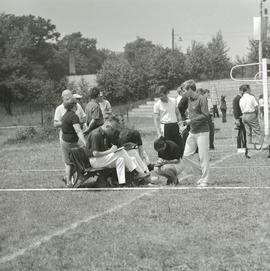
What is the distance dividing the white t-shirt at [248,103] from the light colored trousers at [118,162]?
584 centimetres

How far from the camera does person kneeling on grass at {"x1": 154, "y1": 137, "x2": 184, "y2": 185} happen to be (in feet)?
39.4

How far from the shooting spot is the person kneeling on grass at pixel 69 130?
11805 mm

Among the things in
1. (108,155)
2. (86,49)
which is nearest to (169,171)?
(108,155)

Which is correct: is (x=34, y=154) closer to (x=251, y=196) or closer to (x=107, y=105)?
(x=107, y=105)

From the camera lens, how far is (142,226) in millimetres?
8328

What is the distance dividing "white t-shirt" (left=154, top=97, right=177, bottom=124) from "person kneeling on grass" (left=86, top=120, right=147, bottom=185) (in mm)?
2180

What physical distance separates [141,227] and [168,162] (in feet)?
13.0

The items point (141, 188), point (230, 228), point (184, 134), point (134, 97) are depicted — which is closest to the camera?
point (230, 228)

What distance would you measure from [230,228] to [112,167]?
4071 mm

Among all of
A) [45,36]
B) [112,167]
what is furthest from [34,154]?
[45,36]

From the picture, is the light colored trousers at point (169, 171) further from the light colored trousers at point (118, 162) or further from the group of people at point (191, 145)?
the light colored trousers at point (118, 162)

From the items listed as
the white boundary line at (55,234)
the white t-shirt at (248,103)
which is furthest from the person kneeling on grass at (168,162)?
the white t-shirt at (248,103)

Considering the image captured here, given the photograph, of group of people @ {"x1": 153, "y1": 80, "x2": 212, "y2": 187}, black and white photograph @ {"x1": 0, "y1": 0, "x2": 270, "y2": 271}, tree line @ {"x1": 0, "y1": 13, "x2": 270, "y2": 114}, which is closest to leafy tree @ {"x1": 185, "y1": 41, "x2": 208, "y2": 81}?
tree line @ {"x1": 0, "y1": 13, "x2": 270, "y2": 114}

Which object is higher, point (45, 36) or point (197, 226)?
point (45, 36)
